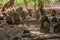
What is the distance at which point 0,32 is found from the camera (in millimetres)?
11102

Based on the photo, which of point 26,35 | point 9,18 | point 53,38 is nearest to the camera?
point 26,35

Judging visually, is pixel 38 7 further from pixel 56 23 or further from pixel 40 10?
pixel 56 23

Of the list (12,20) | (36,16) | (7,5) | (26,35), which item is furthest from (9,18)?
(26,35)

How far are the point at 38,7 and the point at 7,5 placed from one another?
2.51 m

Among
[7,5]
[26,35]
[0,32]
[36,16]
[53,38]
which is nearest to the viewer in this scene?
[26,35]

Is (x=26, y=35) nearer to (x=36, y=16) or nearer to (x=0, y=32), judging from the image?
(x=0, y=32)

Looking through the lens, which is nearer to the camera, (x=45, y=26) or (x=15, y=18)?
(x=45, y=26)

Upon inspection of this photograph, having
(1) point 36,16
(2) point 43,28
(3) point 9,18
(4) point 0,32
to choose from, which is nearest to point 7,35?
(4) point 0,32

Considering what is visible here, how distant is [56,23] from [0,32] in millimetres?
2580

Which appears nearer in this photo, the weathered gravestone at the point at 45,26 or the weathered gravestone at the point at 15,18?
the weathered gravestone at the point at 45,26

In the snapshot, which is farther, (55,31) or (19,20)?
(19,20)

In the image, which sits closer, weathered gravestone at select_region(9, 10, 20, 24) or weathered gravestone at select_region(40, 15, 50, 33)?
weathered gravestone at select_region(40, 15, 50, 33)

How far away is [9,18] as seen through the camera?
13852 millimetres

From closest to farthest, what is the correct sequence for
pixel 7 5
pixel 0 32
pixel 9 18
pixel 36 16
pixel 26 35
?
1. pixel 26 35
2. pixel 0 32
3. pixel 9 18
4. pixel 36 16
5. pixel 7 5
